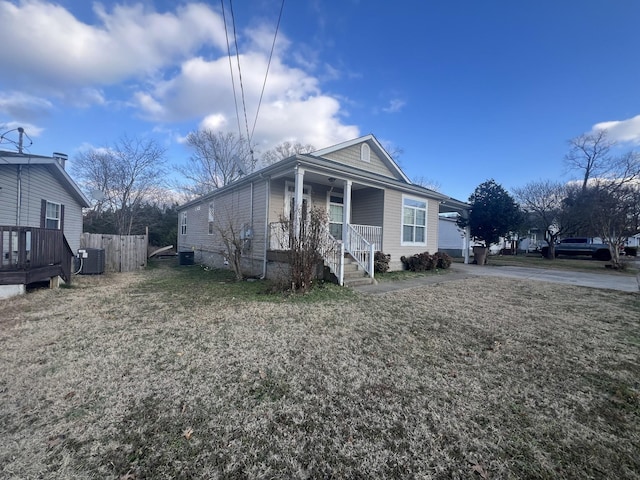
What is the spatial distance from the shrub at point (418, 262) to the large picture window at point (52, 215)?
14.0 m

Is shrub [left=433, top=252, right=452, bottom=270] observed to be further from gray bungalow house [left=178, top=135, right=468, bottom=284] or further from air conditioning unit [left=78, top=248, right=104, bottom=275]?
air conditioning unit [left=78, top=248, right=104, bottom=275]

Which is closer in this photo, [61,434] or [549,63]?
[61,434]

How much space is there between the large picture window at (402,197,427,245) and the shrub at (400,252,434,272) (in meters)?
0.69

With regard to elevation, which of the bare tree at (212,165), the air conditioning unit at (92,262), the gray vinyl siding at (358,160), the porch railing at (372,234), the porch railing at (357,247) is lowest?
the air conditioning unit at (92,262)

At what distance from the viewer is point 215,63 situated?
9484 mm

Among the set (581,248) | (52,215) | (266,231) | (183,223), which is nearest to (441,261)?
(266,231)

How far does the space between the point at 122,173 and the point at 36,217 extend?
14.2 metres

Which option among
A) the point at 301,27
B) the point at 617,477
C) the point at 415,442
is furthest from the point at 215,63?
the point at 617,477

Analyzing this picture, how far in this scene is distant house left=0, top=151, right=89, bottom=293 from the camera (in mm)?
6219

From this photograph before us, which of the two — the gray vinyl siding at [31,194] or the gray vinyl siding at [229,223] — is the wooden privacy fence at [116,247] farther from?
the gray vinyl siding at [229,223]

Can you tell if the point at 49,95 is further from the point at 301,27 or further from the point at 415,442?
the point at 415,442

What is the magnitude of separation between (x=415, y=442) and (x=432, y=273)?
965cm

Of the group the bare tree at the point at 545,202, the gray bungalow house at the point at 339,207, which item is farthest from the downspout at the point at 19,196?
the bare tree at the point at 545,202

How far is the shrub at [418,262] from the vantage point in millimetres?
11109
